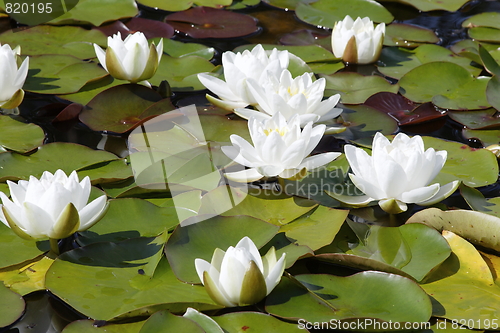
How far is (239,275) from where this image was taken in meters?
1.40

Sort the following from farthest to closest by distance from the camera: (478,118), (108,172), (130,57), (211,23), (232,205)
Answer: (211,23) < (478,118) < (130,57) < (108,172) < (232,205)

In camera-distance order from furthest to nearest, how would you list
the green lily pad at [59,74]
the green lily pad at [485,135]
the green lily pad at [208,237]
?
the green lily pad at [59,74] < the green lily pad at [485,135] < the green lily pad at [208,237]

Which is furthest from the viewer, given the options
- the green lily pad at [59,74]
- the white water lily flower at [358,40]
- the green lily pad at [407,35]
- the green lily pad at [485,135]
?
the green lily pad at [407,35]

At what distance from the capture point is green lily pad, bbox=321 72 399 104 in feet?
8.93

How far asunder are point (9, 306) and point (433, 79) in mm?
2495

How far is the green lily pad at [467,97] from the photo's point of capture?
263 cm

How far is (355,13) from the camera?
147 inches

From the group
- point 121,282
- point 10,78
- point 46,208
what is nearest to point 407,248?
point 121,282

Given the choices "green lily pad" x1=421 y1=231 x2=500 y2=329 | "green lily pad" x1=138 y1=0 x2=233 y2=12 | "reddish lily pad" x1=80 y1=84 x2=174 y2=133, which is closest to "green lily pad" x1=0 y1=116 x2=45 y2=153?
"reddish lily pad" x1=80 y1=84 x2=174 y2=133

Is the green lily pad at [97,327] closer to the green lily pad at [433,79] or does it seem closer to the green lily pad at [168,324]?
the green lily pad at [168,324]

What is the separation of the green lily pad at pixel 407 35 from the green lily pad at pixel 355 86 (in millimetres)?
590

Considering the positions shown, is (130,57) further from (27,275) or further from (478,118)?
(478,118)

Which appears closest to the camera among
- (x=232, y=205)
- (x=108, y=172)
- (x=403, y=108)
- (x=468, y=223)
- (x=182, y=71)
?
(x=468, y=223)

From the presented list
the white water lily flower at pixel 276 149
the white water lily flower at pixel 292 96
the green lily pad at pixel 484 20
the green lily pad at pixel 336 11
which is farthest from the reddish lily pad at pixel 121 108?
the green lily pad at pixel 484 20
